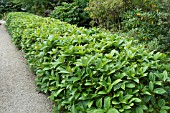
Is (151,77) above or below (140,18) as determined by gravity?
above

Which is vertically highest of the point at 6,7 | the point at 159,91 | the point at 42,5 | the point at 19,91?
the point at 159,91

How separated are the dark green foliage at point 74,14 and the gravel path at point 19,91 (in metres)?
4.44

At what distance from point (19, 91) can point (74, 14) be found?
6.41m

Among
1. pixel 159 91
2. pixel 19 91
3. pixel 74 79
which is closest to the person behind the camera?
pixel 159 91

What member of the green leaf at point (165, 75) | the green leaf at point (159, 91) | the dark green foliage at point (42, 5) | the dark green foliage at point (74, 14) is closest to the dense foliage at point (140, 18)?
the dark green foliage at point (74, 14)

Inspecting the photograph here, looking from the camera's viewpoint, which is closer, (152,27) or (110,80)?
(110,80)

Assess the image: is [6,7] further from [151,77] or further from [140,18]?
[151,77]

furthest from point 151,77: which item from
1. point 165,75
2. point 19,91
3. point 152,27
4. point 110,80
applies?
point 152,27

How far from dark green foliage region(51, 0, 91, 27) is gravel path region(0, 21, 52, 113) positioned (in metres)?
4.44

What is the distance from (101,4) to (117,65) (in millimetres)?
5075

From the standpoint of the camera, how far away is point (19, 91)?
3725mm

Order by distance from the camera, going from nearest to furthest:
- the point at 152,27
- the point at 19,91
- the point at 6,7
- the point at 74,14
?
the point at 19,91, the point at 152,27, the point at 74,14, the point at 6,7

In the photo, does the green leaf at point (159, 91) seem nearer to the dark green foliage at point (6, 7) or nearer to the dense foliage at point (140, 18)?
the dense foliage at point (140, 18)

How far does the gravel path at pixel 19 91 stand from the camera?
3157mm
